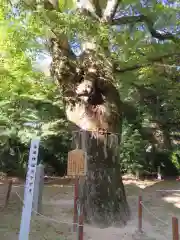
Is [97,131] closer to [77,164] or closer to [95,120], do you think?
[95,120]

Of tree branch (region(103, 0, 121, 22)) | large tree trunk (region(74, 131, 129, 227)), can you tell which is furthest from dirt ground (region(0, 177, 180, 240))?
tree branch (region(103, 0, 121, 22))

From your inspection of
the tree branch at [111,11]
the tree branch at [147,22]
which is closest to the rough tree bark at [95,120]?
the tree branch at [111,11]

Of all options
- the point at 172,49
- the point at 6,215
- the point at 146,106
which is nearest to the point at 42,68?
the point at 172,49

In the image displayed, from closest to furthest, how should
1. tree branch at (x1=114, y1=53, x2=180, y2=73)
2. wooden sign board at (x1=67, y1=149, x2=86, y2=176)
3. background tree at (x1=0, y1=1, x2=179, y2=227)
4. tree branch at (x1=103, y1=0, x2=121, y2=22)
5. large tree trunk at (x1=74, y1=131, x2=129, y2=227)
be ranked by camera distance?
wooden sign board at (x1=67, y1=149, x2=86, y2=176)
background tree at (x1=0, y1=1, x2=179, y2=227)
large tree trunk at (x1=74, y1=131, x2=129, y2=227)
tree branch at (x1=103, y1=0, x2=121, y2=22)
tree branch at (x1=114, y1=53, x2=180, y2=73)

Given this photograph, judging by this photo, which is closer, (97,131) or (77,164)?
(77,164)

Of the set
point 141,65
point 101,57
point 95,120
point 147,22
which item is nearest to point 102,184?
point 95,120

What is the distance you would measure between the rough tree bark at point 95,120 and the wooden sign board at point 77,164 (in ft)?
2.37

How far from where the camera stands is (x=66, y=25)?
4.60 metres

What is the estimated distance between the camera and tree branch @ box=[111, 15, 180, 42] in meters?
6.18

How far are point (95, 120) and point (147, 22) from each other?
8.96 ft

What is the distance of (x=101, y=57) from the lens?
5.80m

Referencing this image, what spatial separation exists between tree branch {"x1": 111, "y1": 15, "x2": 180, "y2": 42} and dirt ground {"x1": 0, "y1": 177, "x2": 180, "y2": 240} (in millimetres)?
4177

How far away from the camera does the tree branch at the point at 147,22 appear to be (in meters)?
6.18

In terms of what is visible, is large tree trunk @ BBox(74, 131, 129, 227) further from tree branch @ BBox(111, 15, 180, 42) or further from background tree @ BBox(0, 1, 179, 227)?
tree branch @ BBox(111, 15, 180, 42)
